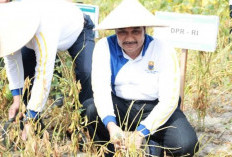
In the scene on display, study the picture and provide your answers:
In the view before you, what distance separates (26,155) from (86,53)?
1.06m

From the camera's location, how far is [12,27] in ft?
7.27

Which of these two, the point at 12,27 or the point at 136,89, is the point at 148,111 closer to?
the point at 136,89

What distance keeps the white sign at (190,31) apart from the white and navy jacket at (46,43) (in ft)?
1.89

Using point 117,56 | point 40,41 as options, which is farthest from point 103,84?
point 40,41

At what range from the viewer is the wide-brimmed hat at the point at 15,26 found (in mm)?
2197

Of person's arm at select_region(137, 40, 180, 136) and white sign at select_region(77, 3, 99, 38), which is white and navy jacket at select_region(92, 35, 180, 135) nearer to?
person's arm at select_region(137, 40, 180, 136)

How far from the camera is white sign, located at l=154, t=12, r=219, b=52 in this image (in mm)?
2672

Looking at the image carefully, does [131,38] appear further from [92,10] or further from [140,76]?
A: [92,10]

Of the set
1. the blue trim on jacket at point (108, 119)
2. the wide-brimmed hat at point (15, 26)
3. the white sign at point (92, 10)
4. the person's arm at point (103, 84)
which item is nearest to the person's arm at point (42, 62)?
the wide-brimmed hat at point (15, 26)

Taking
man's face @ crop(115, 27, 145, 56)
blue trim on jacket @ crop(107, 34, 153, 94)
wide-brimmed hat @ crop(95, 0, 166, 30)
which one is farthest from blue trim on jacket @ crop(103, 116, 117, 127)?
wide-brimmed hat @ crop(95, 0, 166, 30)

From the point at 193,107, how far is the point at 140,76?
86 centimetres

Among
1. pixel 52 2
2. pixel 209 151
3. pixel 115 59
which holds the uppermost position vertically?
pixel 52 2

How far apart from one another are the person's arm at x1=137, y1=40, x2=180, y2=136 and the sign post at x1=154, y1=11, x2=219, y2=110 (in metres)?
0.37

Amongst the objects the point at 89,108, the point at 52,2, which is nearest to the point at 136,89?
the point at 89,108
